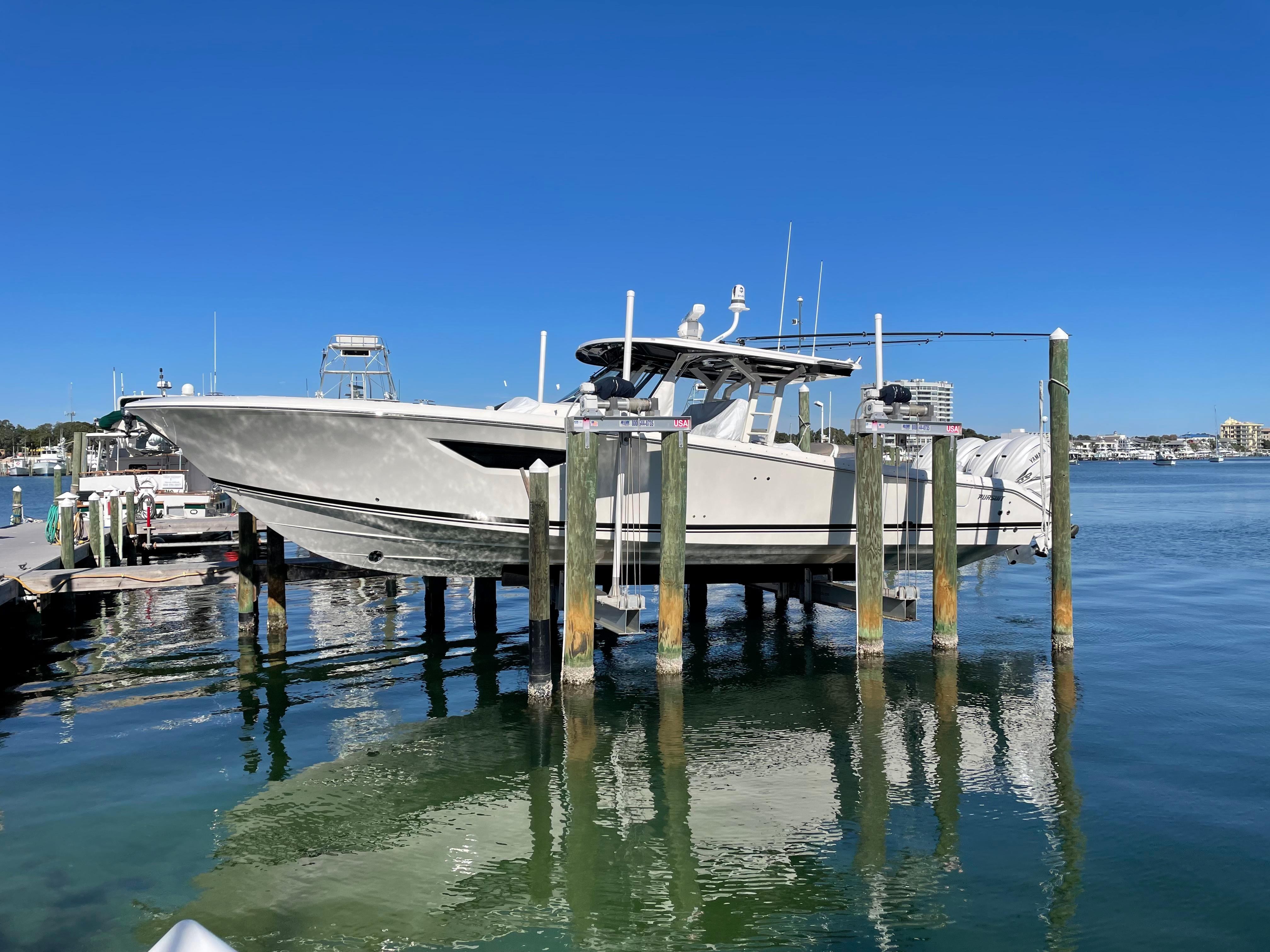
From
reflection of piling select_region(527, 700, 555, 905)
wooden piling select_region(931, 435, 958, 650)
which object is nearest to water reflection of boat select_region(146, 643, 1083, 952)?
reflection of piling select_region(527, 700, 555, 905)

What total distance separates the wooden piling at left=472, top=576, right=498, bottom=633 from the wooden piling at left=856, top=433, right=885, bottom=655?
661 centimetres

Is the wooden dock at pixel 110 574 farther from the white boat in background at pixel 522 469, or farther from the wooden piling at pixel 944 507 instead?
the wooden piling at pixel 944 507

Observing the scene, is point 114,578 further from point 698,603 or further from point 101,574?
point 698,603

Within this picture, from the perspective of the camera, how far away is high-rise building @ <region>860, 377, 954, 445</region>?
1254 centimetres

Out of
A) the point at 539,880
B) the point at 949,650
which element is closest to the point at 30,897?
the point at 539,880

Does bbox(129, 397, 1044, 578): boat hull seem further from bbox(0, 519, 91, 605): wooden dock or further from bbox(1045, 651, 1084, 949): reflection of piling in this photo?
bbox(1045, 651, 1084, 949): reflection of piling

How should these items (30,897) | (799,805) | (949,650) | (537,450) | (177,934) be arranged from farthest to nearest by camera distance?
1. (949,650)
2. (537,450)
3. (799,805)
4. (30,897)
5. (177,934)

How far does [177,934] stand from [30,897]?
14.7 ft

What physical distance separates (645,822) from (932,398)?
7.54m

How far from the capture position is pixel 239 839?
7.72m

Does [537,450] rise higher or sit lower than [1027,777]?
higher

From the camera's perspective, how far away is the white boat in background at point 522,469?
444 inches

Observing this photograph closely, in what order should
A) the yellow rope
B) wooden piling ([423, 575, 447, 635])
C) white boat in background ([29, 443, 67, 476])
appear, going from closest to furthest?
the yellow rope < wooden piling ([423, 575, 447, 635]) < white boat in background ([29, 443, 67, 476])

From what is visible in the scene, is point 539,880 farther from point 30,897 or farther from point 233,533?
point 233,533
